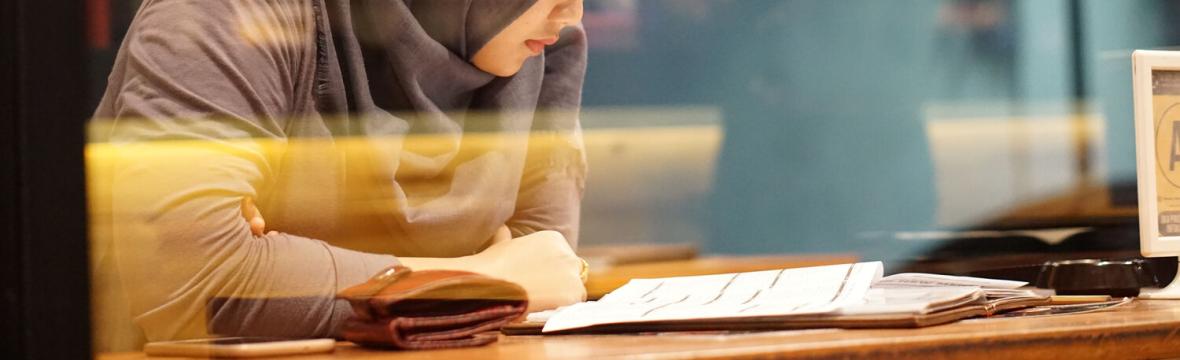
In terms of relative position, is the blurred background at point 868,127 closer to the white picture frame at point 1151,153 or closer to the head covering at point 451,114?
the head covering at point 451,114

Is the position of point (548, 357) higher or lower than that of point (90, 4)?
lower

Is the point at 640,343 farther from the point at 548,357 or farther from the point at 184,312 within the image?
the point at 184,312

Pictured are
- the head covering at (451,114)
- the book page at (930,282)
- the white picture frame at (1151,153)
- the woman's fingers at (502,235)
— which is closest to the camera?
the book page at (930,282)

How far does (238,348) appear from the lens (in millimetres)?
871

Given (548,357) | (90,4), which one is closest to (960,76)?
(548,357)

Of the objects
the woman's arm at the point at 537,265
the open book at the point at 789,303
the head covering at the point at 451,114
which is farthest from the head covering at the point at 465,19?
the open book at the point at 789,303

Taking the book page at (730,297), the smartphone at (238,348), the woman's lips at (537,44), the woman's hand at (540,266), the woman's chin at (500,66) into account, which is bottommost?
the woman's hand at (540,266)

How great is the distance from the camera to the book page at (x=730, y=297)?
3.24 feet

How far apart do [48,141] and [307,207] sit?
92 cm

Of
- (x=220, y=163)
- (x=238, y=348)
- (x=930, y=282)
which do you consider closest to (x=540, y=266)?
(x=220, y=163)

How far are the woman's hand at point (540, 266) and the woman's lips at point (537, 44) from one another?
29cm

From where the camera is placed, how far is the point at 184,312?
137 cm

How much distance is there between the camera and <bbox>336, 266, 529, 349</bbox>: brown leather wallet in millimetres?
882

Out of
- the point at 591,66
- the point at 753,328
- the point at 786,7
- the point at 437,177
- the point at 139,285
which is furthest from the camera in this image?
the point at 786,7
